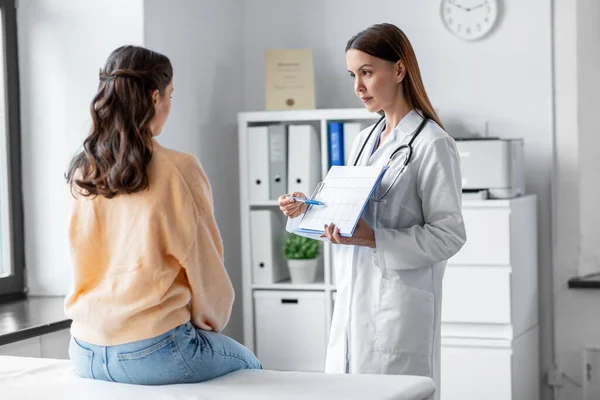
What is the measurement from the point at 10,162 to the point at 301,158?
1.19 metres

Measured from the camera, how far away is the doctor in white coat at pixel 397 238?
6.75ft

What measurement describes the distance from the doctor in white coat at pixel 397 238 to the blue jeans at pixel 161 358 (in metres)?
0.36

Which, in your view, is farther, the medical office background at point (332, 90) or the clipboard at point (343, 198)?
the medical office background at point (332, 90)

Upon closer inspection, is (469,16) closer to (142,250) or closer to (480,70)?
(480,70)

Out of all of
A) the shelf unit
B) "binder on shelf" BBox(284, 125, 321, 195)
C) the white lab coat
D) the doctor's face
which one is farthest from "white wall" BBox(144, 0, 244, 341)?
the white lab coat

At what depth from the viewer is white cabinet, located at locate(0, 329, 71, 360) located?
2.79 m

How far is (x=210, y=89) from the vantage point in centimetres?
395

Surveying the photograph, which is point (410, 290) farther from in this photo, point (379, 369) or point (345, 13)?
point (345, 13)

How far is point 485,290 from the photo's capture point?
3459 millimetres

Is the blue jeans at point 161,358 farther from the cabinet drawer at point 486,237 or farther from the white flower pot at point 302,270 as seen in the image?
the white flower pot at point 302,270

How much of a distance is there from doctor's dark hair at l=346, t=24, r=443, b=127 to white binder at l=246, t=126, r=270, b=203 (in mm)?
1729

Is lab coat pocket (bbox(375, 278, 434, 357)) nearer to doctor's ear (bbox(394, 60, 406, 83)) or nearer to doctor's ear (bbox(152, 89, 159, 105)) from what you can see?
doctor's ear (bbox(394, 60, 406, 83))

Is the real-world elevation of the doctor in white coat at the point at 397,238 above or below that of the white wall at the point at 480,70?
below

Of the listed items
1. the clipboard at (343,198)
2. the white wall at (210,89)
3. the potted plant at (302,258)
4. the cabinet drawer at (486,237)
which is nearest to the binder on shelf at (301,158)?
the potted plant at (302,258)
